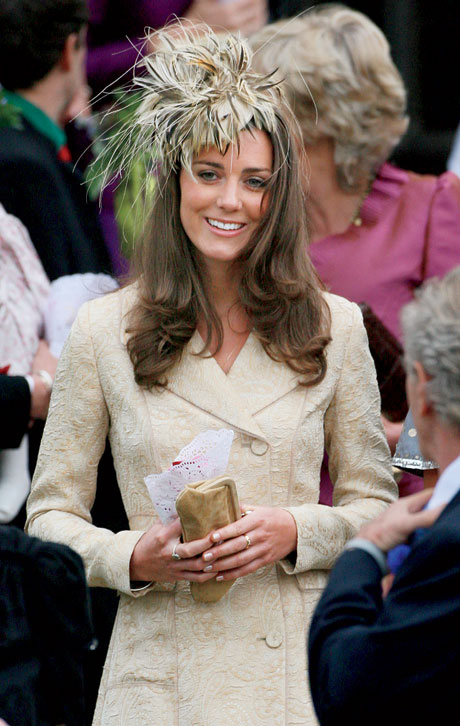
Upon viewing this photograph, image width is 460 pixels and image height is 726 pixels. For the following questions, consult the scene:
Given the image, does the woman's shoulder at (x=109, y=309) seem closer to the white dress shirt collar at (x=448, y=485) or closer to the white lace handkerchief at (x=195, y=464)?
the white lace handkerchief at (x=195, y=464)

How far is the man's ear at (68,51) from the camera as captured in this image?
4.61 m

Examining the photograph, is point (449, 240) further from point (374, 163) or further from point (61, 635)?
point (61, 635)

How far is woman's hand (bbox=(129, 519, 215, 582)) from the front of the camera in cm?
293

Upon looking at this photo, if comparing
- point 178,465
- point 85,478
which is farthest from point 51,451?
point 178,465

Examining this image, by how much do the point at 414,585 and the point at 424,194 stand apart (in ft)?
7.64

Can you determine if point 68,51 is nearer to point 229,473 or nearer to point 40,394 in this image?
point 40,394

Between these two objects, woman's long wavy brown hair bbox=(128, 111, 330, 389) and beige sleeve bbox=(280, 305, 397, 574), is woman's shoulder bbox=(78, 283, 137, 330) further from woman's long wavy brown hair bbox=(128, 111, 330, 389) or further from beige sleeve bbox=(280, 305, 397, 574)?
beige sleeve bbox=(280, 305, 397, 574)

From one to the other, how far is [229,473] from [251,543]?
9.5 inches

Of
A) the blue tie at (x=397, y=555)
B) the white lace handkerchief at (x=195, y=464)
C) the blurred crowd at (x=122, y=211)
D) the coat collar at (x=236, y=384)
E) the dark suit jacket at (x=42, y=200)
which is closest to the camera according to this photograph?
the blue tie at (x=397, y=555)

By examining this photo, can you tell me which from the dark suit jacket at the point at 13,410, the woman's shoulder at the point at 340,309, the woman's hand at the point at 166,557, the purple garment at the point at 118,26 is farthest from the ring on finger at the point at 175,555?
the purple garment at the point at 118,26

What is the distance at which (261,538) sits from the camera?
3.00 meters

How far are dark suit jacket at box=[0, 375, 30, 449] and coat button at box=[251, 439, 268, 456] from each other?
95cm

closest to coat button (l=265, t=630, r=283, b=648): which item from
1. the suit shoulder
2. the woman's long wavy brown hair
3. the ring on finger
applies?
Result: the ring on finger

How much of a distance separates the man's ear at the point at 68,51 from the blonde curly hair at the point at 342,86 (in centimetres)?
67
